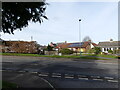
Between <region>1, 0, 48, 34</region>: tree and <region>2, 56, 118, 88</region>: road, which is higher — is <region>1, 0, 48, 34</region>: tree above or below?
above

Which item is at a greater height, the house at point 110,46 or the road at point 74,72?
the house at point 110,46

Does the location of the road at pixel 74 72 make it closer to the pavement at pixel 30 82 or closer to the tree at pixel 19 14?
the pavement at pixel 30 82

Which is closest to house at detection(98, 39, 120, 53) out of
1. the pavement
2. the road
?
the road

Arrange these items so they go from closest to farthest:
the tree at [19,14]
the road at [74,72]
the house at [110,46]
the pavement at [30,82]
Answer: the tree at [19,14] < the pavement at [30,82] < the road at [74,72] < the house at [110,46]

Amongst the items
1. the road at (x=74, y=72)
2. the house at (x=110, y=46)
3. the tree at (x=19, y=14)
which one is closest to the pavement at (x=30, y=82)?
the road at (x=74, y=72)

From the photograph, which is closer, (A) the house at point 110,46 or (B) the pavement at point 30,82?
(B) the pavement at point 30,82

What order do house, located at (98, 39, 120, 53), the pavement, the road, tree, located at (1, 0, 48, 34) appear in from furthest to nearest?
house, located at (98, 39, 120, 53) → the road → the pavement → tree, located at (1, 0, 48, 34)

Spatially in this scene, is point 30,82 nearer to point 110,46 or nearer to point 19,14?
point 19,14

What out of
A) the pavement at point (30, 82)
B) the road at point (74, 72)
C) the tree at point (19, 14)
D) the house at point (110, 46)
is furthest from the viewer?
the house at point (110, 46)

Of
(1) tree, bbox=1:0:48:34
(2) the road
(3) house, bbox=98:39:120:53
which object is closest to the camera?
(1) tree, bbox=1:0:48:34

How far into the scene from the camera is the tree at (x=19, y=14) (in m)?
6.86

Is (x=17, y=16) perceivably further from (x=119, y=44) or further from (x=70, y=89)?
(x=119, y=44)

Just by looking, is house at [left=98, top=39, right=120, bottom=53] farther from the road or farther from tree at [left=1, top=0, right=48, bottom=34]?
tree at [left=1, top=0, right=48, bottom=34]

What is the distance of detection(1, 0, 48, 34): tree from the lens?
686 centimetres
